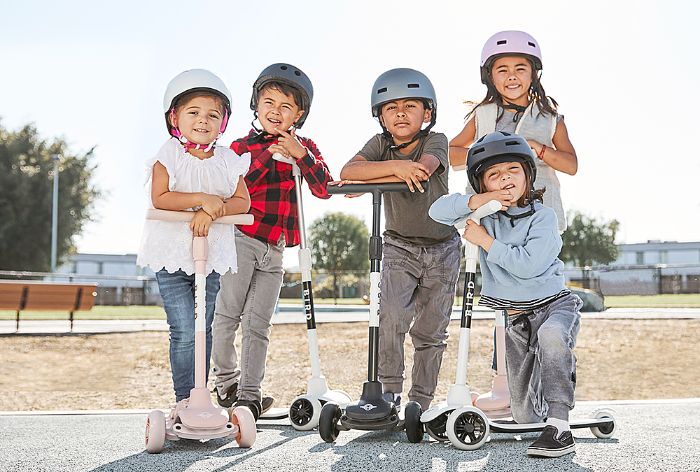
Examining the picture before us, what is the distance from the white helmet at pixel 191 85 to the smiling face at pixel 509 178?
1.39 m

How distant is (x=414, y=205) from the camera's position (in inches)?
163

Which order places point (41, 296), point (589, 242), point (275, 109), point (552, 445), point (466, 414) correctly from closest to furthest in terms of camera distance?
1. point (552, 445)
2. point (466, 414)
3. point (275, 109)
4. point (41, 296)
5. point (589, 242)

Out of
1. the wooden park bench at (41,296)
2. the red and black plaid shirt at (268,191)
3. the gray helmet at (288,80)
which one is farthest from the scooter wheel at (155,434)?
the wooden park bench at (41,296)

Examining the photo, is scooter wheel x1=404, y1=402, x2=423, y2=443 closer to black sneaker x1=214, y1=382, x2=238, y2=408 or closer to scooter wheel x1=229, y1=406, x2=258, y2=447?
scooter wheel x1=229, y1=406, x2=258, y2=447

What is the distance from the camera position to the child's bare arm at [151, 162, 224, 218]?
11.8ft

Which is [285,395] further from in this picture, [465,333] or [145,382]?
[465,333]

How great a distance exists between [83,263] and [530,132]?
Result: 66831 millimetres

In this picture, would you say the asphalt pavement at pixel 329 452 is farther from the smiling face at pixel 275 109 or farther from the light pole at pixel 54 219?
the light pole at pixel 54 219

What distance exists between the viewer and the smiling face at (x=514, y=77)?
4.14m

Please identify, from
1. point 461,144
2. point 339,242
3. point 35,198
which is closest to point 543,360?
point 461,144

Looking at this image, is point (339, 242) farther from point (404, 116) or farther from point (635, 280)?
point (404, 116)

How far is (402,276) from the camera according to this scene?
4.07 m

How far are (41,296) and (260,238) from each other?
33.7ft

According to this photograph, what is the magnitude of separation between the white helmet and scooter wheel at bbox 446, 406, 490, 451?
1.92 metres
